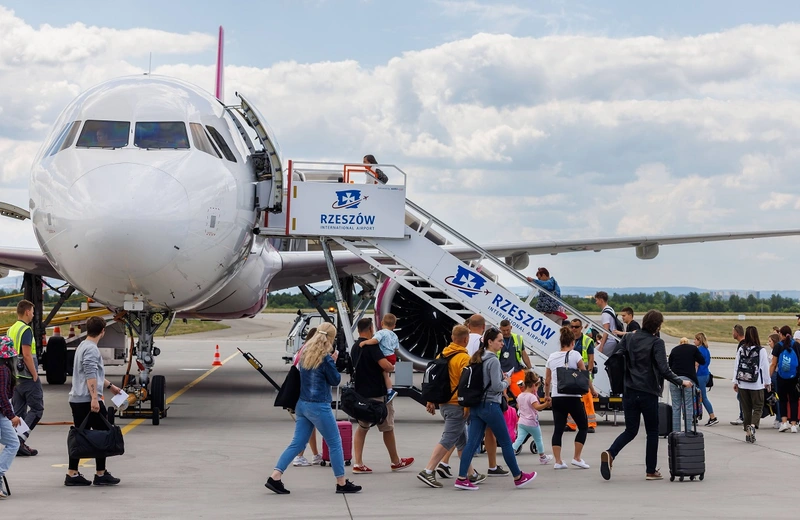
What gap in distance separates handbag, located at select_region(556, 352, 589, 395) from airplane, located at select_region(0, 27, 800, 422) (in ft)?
15.9

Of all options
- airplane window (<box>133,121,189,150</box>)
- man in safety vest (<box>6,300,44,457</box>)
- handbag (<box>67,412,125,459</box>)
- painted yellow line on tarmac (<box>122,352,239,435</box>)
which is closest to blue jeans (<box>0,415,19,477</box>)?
handbag (<box>67,412,125,459</box>)

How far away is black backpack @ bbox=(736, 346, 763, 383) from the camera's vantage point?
13906 millimetres

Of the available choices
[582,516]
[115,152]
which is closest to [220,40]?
[115,152]

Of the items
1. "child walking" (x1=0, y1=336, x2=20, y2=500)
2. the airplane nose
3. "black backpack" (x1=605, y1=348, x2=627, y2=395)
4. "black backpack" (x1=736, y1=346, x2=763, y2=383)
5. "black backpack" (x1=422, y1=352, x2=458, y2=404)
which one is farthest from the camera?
"black backpack" (x1=736, y1=346, x2=763, y2=383)

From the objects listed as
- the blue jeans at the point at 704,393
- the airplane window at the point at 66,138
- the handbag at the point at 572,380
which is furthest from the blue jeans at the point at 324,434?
the blue jeans at the point at 704,393

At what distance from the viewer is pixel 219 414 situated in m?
15.8

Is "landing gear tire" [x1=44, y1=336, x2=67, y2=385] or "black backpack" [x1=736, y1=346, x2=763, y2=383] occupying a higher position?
"black backpack" [x1=736, y1=346, x2=763, y2=383]

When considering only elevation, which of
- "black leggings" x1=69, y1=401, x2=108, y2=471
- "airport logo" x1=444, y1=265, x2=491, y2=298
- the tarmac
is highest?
"airport logo" x1=444, y1=265, x2=491, y2=298

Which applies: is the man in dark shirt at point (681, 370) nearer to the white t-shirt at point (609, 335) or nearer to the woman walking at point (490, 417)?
the white t-shirt at point (609, 335)

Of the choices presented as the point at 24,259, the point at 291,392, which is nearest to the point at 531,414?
the point at 291,392

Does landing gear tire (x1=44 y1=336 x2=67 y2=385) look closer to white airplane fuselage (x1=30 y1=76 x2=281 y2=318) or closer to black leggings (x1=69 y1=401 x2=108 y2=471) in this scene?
white airplane fuselage (x1=30 y1=76 x2=281 y2=318)

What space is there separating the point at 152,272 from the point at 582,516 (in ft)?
21.3

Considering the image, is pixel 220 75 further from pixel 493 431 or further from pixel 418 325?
pixel 493 431

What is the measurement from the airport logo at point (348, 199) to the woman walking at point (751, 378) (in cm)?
565
